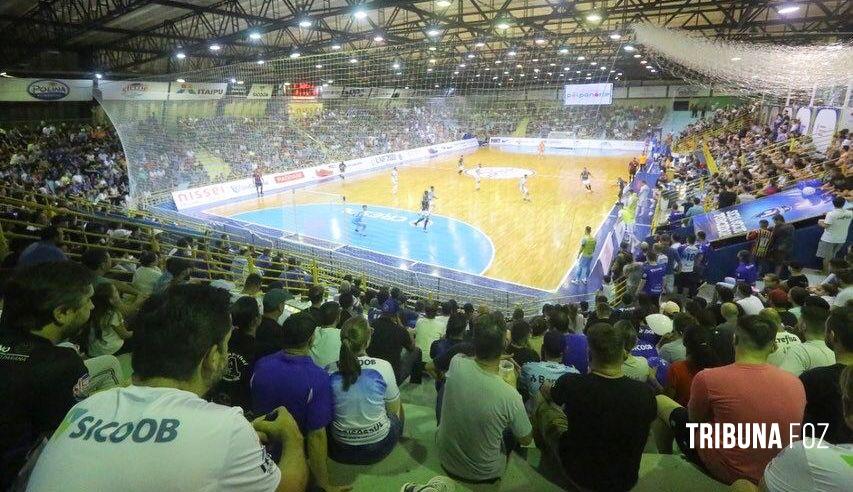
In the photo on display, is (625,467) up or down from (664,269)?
up

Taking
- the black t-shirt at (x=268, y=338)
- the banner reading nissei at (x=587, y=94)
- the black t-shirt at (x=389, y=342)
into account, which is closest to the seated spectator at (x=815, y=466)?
the black t-shirt at (x=268, y=338)

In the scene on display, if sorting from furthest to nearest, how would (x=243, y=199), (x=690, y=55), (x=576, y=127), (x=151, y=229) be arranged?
(x=576, y=127) < (x=243, y=199) < (x=690, y=55) < (x=151, y=229)

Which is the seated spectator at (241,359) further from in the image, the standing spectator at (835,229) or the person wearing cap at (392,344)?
the standing spectator at (835,229)

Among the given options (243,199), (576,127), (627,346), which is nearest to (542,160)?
(576,127)

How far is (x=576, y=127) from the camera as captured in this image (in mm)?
39594

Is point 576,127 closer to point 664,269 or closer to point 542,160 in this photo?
point 542,160

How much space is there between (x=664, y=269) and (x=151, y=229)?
406 inches

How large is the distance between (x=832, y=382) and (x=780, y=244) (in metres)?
7.54

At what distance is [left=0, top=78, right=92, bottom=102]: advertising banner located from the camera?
20.2 m

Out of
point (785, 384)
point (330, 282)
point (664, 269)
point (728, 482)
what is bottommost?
point (330, 282)

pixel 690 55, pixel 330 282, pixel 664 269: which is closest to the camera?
pixel 664 269

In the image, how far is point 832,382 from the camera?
2.57 meters

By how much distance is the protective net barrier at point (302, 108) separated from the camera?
1883 centimetres

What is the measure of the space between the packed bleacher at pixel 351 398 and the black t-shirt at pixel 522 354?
0.02 meters
